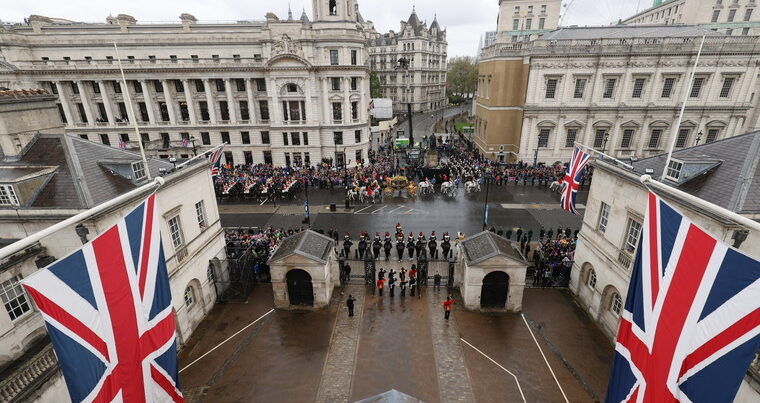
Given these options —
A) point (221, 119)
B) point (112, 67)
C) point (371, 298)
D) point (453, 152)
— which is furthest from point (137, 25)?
point (371, 298)

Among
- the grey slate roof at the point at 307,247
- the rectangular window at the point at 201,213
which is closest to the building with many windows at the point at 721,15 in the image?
the grey slate roof at the point at 307,247

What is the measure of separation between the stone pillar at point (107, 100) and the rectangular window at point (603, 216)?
55237 millimetres

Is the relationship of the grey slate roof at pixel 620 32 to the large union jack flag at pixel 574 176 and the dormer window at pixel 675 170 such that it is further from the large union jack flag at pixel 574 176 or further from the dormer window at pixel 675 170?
the dormer window at pixel 675 170

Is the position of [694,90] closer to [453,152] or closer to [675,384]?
[453,152]

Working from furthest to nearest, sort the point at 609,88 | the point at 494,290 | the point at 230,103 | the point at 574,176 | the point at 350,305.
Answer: the point at 230,103 < the point at 609,88 < the point at 494,290 < the point at 350,305 < the point at 574,176

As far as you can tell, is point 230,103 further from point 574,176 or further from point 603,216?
point 603,216

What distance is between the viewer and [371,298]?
20531 millimetres

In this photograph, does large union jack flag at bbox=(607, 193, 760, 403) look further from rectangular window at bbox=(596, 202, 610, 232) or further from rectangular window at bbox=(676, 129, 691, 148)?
rectangular window at bbox=(676, 129, 691, 148)

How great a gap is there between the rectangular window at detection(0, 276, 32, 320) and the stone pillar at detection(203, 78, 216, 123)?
38677 mm

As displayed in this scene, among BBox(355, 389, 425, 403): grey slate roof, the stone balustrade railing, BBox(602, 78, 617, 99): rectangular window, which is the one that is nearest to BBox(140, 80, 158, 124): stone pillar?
the stone balustrade railing

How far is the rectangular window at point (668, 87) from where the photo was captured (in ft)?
134

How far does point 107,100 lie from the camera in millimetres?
45656

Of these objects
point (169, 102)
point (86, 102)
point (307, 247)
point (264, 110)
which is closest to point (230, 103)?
point (264, 110)

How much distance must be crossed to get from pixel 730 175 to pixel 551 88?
107 ft
